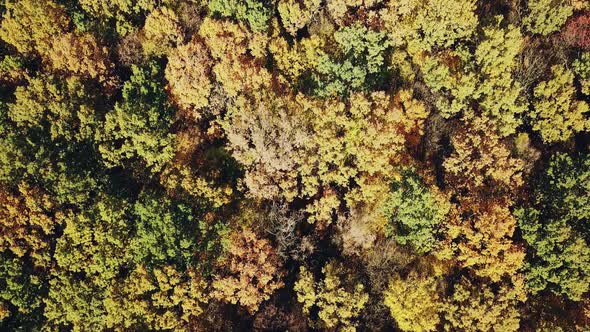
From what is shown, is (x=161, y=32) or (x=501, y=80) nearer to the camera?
(x=501, y=80)

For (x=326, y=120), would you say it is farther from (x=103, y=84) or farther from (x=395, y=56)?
(x=103, y=84)

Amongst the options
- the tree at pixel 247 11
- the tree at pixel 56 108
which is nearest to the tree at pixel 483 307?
the tree at pixel 247 11

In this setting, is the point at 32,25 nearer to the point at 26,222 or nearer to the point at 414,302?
the point at 26,222

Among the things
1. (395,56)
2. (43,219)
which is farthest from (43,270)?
(395,56)

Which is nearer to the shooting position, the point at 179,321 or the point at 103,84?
the point at 179,321

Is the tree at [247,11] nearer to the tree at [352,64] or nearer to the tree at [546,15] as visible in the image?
the tree at [352,64]

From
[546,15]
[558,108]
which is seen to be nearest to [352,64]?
[558,108]
